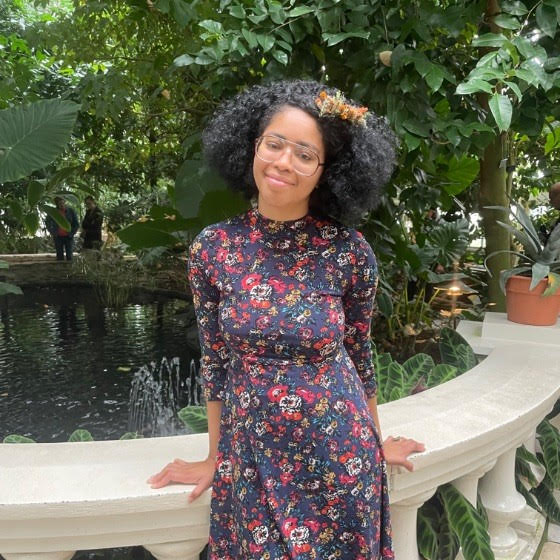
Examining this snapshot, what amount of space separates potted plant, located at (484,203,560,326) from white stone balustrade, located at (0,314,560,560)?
0.38m

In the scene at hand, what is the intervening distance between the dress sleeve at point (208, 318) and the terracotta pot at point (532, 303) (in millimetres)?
1458

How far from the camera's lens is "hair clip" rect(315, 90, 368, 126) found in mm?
1046

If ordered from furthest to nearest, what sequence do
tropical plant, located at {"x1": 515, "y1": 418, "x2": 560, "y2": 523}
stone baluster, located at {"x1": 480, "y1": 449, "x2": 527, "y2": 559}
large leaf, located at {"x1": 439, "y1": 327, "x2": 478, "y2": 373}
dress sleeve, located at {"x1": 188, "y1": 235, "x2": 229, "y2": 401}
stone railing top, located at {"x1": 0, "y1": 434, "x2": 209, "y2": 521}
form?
large leaf, located at {"x1": 439, "y1": 327, "x2": 478, "y2": 373} < tropical plant, located at {"x1": 515, "y1": 418, "x2": 560, "y2": 523} < stone baluster, located at {"x1": 480, "y1": 449, "x2": 527, "y2": 559} < dress sleeve, located at {"x1": 188, "y1": 235, "x2": 229, "y2": 401} < stone railing top, located at {"x1": 0, "y1": 434, "x2": 209, "y2": 521}

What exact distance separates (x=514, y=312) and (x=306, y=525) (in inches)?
59.2


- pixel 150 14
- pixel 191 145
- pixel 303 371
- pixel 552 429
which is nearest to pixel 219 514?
pixel 303 371

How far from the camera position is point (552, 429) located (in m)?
1.95

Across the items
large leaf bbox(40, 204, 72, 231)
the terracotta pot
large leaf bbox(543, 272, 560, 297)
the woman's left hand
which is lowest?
the woman's left hand

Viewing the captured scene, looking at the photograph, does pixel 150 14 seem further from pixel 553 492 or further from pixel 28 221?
pixel 553 492

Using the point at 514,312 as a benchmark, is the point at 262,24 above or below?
above

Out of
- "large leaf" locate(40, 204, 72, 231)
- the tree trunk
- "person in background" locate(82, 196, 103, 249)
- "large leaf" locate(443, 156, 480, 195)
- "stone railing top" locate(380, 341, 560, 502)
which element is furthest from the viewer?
"person in background" locate(82, 196, 103, 249)

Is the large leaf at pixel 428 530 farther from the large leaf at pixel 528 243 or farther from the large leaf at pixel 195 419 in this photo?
the large leaf at pixel 528 243

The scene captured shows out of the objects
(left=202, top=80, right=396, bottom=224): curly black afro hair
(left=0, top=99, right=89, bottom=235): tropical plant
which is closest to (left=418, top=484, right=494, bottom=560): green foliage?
(left=202, top=80, right=396, bottom=224): curly black afro hair

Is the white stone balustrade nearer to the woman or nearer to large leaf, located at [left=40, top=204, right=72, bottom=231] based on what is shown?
the woman

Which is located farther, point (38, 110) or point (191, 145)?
point (191, 145)
